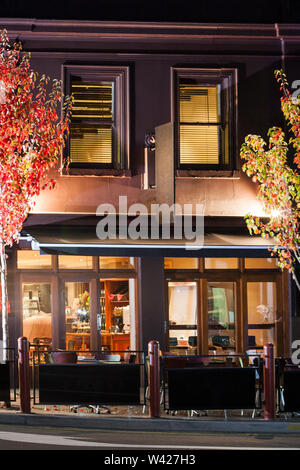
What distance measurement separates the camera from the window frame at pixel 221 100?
1616 cm

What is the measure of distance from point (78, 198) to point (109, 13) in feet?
15.5

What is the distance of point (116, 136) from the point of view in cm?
1611

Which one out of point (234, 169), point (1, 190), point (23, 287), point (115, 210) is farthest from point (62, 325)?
point (234, 169)

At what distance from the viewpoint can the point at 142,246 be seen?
13.9 metres

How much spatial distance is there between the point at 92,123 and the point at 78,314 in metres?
4.65

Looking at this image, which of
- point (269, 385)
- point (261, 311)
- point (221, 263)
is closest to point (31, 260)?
point (221, 263)

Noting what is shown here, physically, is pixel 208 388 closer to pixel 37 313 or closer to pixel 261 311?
pixel 261 311

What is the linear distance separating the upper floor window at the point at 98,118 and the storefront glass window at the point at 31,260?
2.45 metres

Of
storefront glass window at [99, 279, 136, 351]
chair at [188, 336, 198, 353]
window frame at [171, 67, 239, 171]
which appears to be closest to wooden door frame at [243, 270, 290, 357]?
chair at [188, 336, 198, 353]

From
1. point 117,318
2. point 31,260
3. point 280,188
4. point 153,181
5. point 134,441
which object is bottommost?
point 134,441

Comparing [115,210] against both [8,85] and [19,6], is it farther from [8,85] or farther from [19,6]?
[19,6]

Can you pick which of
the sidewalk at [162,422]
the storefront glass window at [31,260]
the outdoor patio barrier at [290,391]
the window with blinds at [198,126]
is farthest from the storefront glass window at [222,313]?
the outdoor patio barrier at [290,391]

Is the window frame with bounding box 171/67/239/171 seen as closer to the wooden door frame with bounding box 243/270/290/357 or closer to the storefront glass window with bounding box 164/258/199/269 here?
the storefront glass window with bounding box 164/258/199/269

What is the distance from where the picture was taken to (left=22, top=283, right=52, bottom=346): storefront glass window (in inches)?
624
